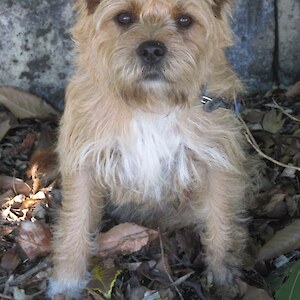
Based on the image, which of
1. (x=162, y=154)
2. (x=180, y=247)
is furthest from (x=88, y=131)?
(x=180, y=247)

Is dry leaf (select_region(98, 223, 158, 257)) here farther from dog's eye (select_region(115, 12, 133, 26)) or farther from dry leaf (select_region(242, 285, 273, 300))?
dog's eye (select_region(115, 12, 133, 26))

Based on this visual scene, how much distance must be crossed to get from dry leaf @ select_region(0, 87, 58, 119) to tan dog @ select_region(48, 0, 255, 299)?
3.43 feet

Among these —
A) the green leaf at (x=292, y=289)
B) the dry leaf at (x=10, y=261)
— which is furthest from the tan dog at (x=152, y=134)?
the green leaf at (x=292, y=289)

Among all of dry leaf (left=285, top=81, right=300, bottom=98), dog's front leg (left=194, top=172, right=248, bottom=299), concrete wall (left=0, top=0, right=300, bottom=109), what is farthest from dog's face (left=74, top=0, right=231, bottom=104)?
dry leaf (left=285, top=81, right=300, bottom=98)

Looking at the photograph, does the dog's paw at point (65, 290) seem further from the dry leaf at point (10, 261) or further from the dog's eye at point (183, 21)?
the dog's eye at point (183, 21)

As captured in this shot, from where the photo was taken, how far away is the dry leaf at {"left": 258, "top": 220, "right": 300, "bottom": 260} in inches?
140

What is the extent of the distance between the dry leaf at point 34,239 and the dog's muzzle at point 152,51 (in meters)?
1.29

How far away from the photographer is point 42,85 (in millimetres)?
4441

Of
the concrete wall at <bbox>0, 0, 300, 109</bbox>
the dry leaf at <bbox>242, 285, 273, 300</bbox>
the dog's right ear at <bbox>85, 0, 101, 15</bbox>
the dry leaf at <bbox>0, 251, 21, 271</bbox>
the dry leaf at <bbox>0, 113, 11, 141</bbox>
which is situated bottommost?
the dry leaf at <bbox>242, 285, 273, 300</bbox>

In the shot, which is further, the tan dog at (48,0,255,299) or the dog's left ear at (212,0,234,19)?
the dog's left ear at (212,0,234,19)

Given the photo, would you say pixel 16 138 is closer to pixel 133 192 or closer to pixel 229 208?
pixel 133 192

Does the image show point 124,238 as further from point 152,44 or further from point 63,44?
point 63,44

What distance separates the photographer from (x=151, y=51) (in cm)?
277

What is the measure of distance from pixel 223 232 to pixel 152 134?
0.71 metres
